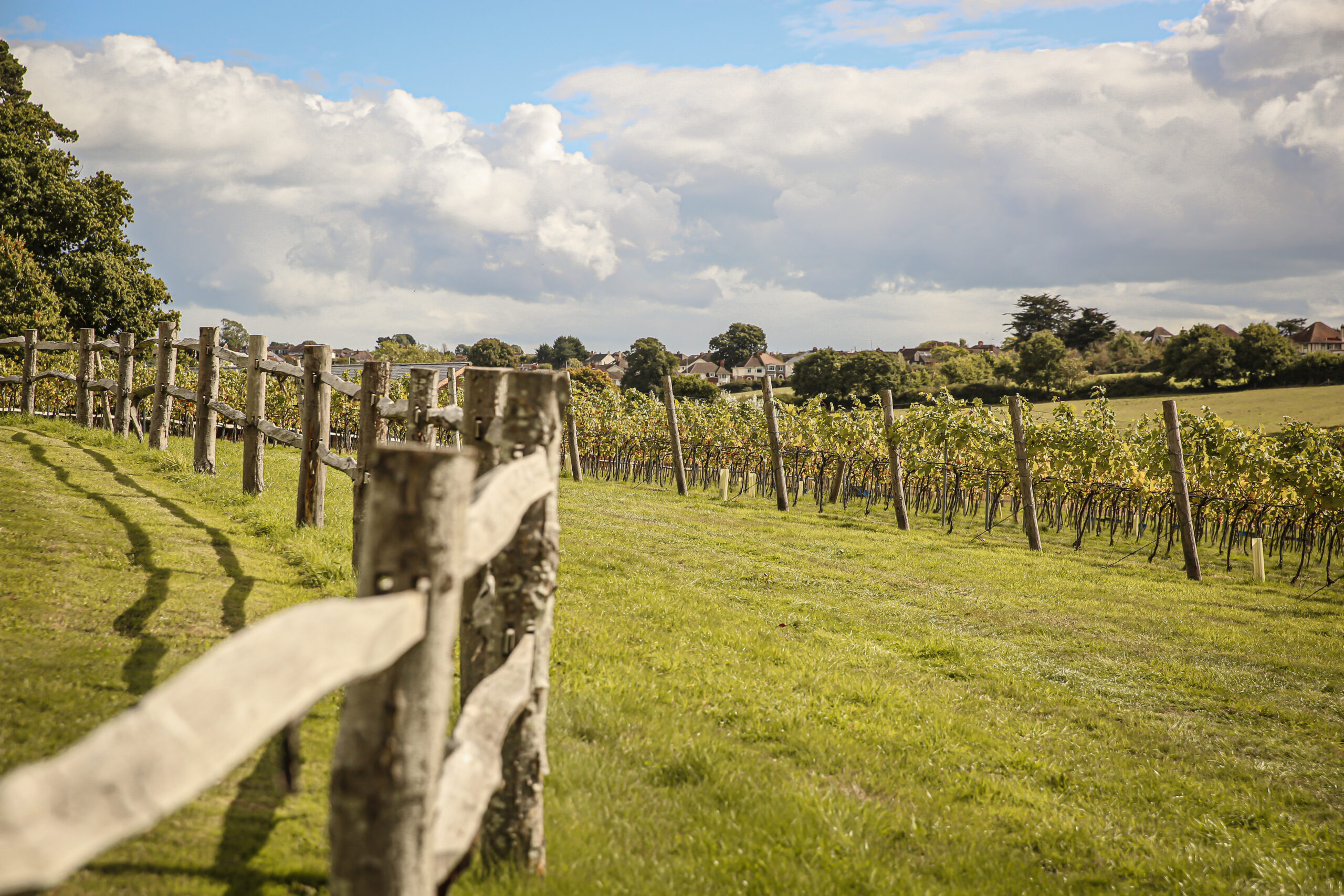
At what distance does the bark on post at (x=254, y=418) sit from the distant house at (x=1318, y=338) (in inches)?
5659

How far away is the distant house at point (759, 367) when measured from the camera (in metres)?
132

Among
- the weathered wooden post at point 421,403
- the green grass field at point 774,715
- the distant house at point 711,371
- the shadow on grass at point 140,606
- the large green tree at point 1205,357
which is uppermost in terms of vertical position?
the distant house at point 711,371

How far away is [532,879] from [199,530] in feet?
18.0

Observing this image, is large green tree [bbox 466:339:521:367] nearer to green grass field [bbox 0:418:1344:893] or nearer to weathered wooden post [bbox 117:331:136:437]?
weathered wooden post [bbox 117:331:136:437]

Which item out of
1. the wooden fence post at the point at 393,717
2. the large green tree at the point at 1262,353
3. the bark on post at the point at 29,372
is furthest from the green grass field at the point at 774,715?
the large green tree at the point at 1262,353

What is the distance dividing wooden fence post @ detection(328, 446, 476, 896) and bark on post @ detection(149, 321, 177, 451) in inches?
453

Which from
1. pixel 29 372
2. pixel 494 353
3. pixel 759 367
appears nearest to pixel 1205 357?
pixel 29 372

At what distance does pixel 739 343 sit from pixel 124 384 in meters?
128

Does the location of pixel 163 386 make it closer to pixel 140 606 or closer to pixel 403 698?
pixel 140 606

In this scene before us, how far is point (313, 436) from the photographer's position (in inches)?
310

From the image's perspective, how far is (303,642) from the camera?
1519 millimetres

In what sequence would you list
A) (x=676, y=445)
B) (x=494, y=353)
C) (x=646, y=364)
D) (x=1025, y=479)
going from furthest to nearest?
(x=494, y=353) < (x=646, y=364) < (x=676, y=445) < (x=1025, y=479)

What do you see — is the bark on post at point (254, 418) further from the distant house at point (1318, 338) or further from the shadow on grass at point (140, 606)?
the distant house at point (1318, 338)

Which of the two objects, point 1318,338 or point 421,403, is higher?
point 1318,338
